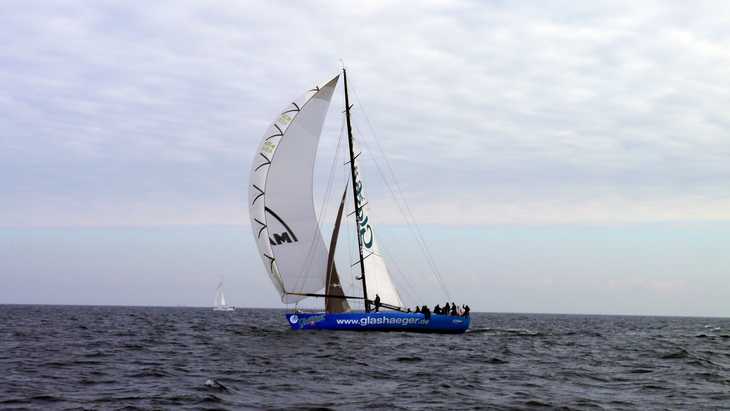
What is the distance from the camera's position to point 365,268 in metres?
38.6

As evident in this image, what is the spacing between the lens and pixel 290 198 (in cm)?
3628

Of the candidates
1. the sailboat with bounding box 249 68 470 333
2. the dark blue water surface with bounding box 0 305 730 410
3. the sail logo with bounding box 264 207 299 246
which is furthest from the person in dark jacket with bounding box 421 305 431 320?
the sail logo with bounding box 264 207 299 246

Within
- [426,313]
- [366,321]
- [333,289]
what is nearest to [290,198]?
[333,289]

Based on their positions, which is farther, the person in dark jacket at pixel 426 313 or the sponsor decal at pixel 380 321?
the person in dark jacket at pixel 426 313

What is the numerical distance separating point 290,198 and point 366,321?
273 inches

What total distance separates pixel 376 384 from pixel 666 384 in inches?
335

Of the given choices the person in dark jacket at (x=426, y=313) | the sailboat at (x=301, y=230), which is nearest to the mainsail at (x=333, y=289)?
the sailboat at (x=301, y=230)

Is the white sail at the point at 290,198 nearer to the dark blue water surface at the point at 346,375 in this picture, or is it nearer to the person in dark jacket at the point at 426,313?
the dark blue water surface at the point at 346,375

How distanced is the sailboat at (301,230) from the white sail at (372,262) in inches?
5.9

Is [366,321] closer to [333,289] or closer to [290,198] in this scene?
[333,289]

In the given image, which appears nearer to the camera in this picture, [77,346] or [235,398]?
[235,398]

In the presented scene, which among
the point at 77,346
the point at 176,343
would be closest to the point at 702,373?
the point at 176,343

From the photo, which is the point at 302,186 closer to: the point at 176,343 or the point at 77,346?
the point at 176,343

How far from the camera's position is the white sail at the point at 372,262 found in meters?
38.7
